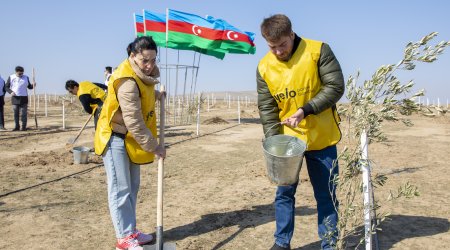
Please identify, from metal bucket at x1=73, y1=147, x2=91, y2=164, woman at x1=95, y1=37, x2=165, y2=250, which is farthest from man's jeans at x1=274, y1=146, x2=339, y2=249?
metal bucket at x1=73, y1=147, x2=91, y2=164

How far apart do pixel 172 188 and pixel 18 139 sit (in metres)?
6.42

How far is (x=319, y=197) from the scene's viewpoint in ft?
10.2

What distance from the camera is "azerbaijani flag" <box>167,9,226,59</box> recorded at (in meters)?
12.6

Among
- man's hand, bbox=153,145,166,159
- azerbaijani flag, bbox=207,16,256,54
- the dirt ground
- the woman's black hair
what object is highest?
azerbaijani flag, bbox=207,16,256,54

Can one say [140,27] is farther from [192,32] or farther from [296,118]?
[296,118]

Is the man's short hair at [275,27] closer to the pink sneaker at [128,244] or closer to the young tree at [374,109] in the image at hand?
the young tree at [374,109]

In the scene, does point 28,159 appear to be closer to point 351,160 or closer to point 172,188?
point 172,188

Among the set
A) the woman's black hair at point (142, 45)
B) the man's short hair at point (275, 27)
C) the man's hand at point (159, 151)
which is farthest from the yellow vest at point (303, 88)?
the man's hand at point (159, 151)

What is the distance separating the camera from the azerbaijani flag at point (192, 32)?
12.6 m

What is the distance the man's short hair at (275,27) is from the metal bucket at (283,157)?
0.70 metres

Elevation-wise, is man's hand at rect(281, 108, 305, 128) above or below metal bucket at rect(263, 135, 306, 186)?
above

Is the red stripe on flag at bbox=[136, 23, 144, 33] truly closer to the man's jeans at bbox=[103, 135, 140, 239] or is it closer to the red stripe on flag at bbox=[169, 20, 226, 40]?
the red stripe on flag at bbox=[169, 20, 226, 40]

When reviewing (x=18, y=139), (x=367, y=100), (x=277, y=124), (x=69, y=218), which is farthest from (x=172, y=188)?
(x=18, y=139)

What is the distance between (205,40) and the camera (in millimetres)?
13203
